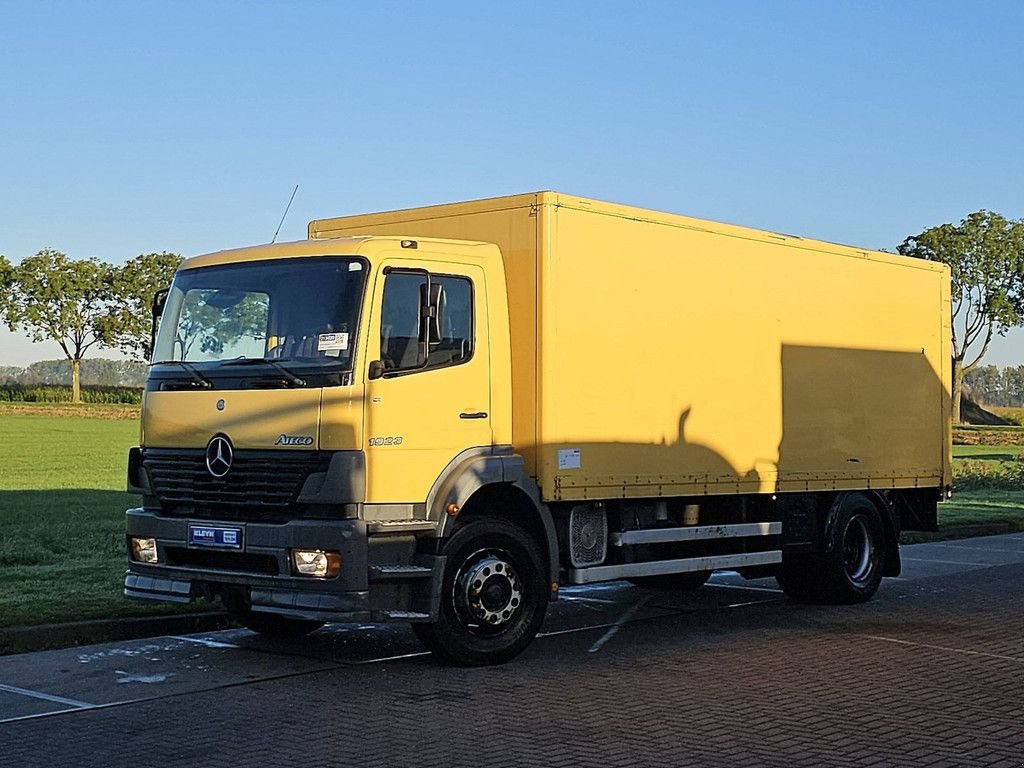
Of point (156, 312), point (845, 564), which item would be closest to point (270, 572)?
point (156, 312)

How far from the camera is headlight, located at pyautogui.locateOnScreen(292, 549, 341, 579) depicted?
9.37 meters

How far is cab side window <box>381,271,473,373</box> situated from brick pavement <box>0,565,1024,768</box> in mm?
2142

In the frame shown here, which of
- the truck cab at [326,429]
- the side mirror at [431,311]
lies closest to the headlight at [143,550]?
the truck cab at [326,429]

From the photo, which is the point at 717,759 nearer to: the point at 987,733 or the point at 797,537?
the point at 987,733

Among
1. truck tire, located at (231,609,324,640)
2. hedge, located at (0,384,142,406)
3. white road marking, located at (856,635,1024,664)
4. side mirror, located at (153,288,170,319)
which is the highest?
hedge, located at (0,384,142,406)

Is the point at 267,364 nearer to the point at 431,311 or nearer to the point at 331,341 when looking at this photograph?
the point at 331,341

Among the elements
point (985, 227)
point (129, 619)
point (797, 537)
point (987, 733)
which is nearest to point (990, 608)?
point (797, 537)

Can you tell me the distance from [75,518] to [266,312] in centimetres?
1102

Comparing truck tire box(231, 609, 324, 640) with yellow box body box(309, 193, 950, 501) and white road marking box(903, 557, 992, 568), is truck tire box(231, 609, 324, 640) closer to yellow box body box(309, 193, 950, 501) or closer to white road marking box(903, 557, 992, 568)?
yellow box body box(309, 193, 950, 501)

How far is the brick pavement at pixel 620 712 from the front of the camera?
288 inches

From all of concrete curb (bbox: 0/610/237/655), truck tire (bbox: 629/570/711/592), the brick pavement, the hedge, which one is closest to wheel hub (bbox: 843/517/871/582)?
truck tire (bbox: 629/570/711/592)

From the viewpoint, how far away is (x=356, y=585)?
9359 mm

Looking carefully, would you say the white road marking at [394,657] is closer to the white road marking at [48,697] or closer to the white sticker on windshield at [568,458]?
the white sticker on windshield at [568,458]

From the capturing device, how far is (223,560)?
10000 mm
